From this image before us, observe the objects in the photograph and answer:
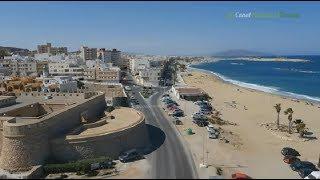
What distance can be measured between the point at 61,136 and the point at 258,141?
2153 cm

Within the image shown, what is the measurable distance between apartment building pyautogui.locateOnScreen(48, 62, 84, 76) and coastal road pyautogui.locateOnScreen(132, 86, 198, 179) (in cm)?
5119

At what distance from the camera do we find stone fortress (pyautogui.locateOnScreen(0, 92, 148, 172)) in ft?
106

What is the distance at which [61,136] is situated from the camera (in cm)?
3547

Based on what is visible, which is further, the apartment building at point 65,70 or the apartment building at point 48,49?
the apartment building at point 48,49

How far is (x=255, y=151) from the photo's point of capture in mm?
39312

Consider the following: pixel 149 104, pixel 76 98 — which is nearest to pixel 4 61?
pixel 149 104

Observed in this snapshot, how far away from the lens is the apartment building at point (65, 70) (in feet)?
337

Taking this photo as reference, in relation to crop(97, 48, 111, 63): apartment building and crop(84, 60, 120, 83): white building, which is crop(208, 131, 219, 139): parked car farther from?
crop(97, 48, 111, 63): apartment building

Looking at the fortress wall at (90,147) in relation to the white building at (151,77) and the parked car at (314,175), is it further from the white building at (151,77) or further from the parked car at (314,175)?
the white building at (151,77)

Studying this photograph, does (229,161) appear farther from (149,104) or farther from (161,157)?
(149,104)

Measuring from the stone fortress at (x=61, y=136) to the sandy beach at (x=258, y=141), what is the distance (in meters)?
6.76

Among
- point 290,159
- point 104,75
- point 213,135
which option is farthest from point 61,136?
point 104,75

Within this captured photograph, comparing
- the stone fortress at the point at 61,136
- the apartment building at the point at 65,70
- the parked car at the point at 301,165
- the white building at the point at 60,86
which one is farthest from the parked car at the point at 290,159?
the apartment building at the point at 65,70

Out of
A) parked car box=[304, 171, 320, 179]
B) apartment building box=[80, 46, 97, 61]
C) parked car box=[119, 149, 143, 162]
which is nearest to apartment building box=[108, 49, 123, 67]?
apartment building box=[80, 46, 97, 61]
